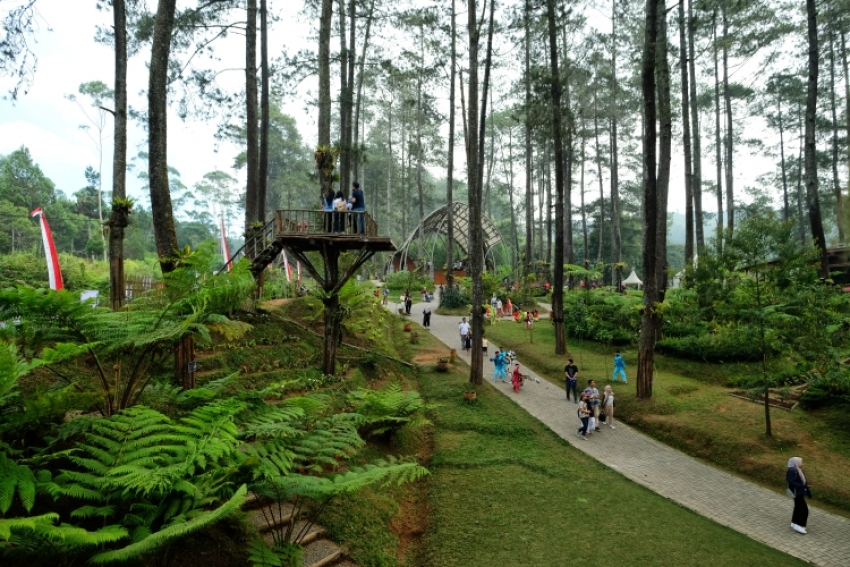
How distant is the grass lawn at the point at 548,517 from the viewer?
651 cm

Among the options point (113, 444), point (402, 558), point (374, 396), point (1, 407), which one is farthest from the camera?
point (374, 396)

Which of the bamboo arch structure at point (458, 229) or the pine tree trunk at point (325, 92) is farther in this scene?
the bamboo arch structure at point (458, 229)

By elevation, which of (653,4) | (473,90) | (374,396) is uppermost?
(653,4)

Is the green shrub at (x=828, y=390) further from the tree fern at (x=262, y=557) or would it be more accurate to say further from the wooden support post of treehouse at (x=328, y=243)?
the tree fern at (x=262, y=557)

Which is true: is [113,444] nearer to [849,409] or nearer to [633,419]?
[633,419]

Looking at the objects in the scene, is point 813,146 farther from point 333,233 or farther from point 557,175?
point 333,233

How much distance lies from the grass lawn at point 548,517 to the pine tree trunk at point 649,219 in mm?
4470

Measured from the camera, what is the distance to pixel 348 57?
1919 cm

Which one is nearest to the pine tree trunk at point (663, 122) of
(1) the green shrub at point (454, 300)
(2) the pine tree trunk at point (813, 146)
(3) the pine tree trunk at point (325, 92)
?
(2) the pine tree trunk at point (813, 146)

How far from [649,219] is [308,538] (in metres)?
12.8

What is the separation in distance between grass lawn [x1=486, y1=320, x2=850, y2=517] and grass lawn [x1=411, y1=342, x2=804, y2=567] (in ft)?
9.91

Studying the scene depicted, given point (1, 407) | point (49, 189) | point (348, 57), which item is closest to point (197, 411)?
point (1, 407)

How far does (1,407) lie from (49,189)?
218 feet

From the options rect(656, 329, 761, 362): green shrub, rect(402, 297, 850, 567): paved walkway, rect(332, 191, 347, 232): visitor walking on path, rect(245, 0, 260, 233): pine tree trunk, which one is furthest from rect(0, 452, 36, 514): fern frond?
rect(656, 329, 761, 362): green shrub
